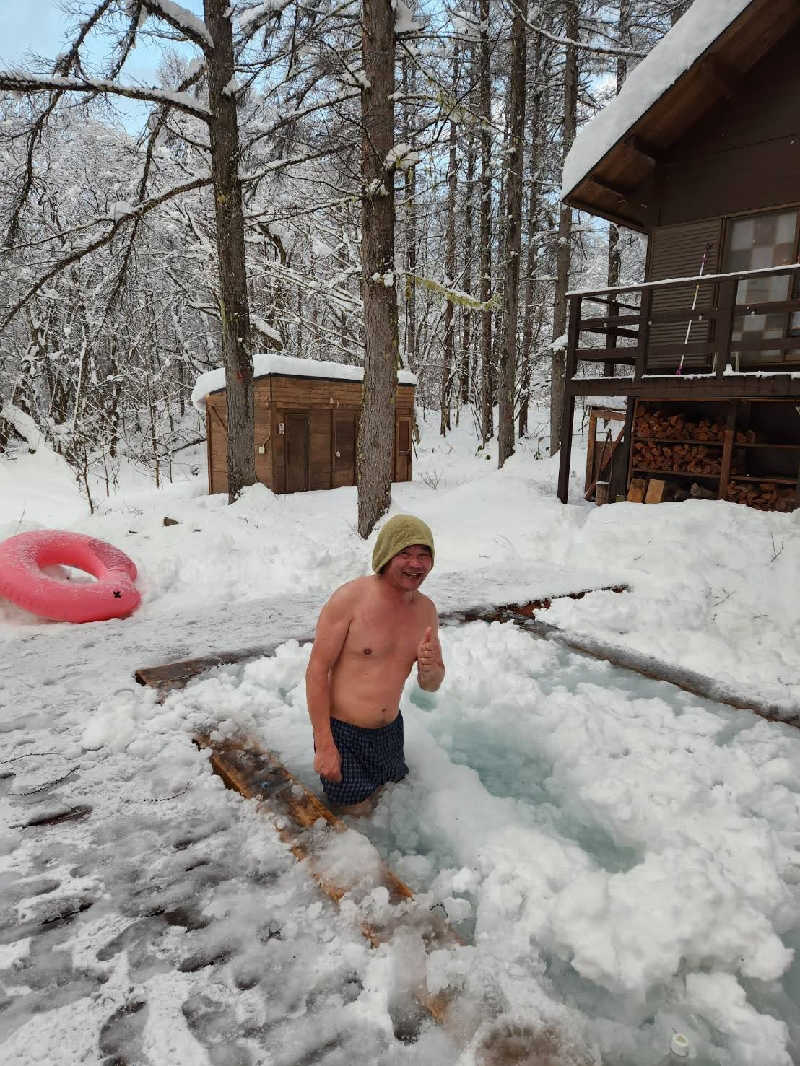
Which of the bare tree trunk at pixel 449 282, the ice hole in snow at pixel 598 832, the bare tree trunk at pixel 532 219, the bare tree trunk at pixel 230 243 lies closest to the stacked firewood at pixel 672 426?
the ice hole in snow at pixel 598 832

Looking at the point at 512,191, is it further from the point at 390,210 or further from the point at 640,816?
the point at 640,816

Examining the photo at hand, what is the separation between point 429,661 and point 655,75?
9.82 metres

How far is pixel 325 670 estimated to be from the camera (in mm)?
2590

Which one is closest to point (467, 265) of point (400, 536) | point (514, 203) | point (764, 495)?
point (514, 203)

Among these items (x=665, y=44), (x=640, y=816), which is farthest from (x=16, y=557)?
(x=665, y=44)

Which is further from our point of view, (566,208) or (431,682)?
(566,208)

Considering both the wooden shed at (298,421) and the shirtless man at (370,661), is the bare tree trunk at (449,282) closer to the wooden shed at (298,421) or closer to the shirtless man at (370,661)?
the wooden shed at (298,421)

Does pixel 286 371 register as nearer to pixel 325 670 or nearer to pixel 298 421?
pixel 298 421

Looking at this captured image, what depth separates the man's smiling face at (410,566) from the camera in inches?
98.3

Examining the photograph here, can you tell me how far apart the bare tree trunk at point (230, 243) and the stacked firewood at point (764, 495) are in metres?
7.83

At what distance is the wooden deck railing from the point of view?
7.62 meters

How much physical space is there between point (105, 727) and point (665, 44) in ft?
36.3

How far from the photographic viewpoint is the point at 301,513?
37.3 ft

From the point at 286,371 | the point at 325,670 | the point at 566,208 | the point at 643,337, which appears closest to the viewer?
the point at 325,670
